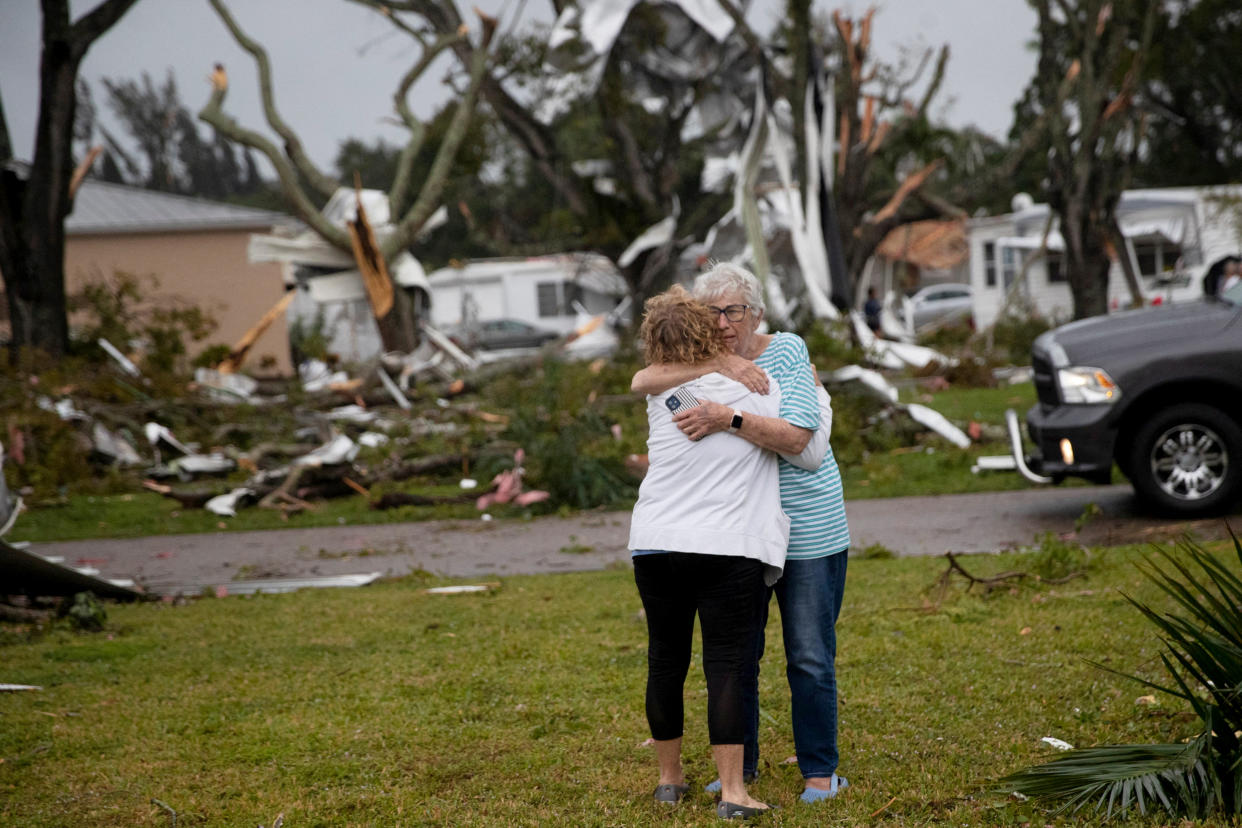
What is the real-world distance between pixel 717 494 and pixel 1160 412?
6075 millimetres

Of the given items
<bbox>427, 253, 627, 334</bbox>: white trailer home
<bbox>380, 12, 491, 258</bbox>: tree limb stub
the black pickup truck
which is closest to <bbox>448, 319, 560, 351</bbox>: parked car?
<bbox>427, 253, 627, 334</bbox>: white trailer home

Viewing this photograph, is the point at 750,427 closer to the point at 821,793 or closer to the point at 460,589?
the point at 821,793

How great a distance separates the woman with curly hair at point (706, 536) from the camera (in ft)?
12.2

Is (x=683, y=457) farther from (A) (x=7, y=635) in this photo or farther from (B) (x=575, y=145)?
(B) (x=575, y=145)

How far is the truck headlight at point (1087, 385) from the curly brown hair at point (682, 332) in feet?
18.8

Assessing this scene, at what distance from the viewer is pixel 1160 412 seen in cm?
868

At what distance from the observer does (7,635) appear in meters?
7.13

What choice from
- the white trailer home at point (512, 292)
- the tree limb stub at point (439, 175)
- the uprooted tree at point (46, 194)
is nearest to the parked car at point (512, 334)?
the white trailer home at point (512, 292)

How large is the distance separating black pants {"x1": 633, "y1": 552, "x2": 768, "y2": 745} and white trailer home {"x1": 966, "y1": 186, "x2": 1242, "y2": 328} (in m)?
23.7

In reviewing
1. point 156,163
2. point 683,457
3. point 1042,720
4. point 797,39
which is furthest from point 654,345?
point 156,163

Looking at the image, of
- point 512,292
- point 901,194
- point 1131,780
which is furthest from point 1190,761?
point 512,292

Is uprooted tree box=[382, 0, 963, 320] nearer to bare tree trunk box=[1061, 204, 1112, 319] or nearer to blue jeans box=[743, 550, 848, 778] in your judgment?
bare tree trunk box=[1061, 204, 1112, 319]

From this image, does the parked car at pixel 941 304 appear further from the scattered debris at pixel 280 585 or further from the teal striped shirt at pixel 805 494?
the teal striped shirt at pixel 805 494

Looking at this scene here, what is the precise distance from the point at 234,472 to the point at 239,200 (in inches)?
2762
